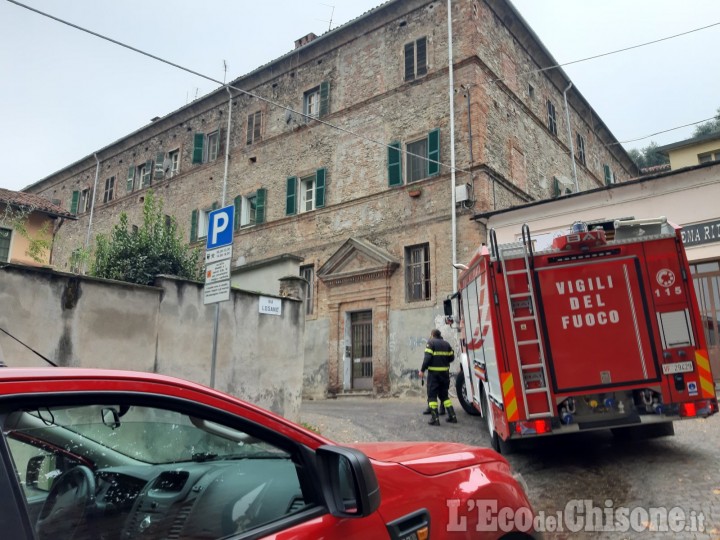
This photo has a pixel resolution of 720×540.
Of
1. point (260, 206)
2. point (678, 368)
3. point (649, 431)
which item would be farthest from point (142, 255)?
point (678, 368)

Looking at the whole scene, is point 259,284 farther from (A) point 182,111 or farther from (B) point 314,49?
(A) point 182,111

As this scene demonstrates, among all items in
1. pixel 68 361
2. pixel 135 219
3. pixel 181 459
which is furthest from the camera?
pixel 135 219

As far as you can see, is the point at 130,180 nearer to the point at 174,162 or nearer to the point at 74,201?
the point at 174,162

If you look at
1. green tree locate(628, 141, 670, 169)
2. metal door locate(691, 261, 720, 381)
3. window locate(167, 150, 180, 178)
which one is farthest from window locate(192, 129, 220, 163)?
green tree locate(628, 141, 670, 169)

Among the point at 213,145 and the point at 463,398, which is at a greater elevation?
the point at 213,145

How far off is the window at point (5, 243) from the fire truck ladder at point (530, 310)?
19.0 m

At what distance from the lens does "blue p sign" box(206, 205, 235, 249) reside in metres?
6.32

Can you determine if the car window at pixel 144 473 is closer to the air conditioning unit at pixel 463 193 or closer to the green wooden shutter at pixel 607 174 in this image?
the air conditioning unit at pixel 463 193

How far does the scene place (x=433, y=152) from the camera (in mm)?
16812

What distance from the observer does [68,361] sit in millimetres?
6555

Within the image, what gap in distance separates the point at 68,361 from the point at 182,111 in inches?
856

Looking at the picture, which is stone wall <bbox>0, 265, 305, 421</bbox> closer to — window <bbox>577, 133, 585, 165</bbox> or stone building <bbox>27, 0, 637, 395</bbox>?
stone building <bbox>27, 0, 637, 395</bbox>

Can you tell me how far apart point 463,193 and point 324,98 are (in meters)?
7.63

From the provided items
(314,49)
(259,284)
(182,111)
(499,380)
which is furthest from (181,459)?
(182,111)
